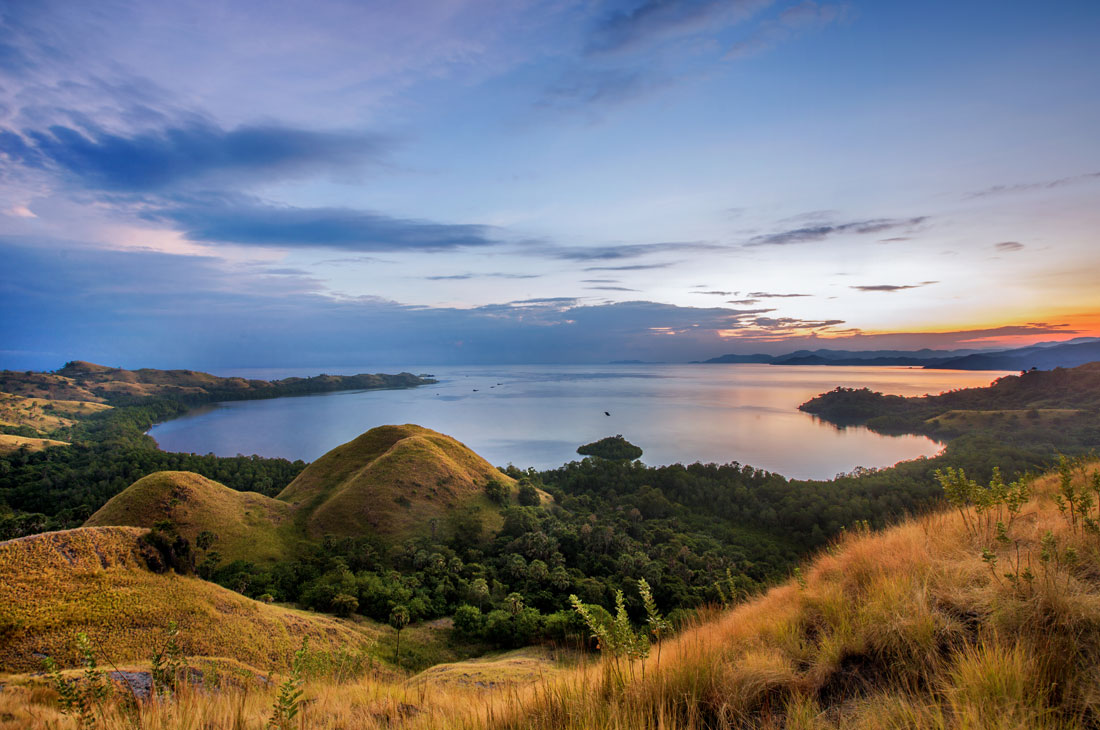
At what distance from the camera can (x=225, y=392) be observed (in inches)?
6171

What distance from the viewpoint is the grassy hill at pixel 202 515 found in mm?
23766

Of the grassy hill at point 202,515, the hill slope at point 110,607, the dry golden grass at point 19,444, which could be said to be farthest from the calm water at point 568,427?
the hill slope at point 110,607

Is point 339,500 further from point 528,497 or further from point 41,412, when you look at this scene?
point 41,412

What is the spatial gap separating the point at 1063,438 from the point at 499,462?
8470 cm

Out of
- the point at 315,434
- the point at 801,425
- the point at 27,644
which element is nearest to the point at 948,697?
the point at 27,644

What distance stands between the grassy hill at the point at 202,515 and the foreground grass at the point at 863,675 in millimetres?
23132

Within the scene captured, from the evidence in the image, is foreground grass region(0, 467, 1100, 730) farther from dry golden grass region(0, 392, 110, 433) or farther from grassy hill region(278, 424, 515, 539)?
dry golden grass region(0, 392, 110, 433)

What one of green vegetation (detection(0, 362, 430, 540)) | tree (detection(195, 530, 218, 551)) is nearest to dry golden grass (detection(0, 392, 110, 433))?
green vegetation (detection(0, 362, 430, 540))

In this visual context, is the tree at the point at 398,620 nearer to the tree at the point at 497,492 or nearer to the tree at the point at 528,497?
the tree at the point at 497,492

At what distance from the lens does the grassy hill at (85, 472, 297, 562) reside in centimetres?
2377

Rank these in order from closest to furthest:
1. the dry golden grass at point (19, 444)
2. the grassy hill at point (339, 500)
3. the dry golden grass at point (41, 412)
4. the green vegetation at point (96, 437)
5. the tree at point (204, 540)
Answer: the tree at point (204, 540) → the grassy hill at point (339, 500) → the green vegetation at point (96, 437) → the dry golden grass at point (19, 444) → the dry golden grass at point (41, 412)

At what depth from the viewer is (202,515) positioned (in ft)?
82.1

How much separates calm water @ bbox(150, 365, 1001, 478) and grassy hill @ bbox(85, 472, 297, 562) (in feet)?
142

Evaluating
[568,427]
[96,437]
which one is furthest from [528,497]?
[96,437]
